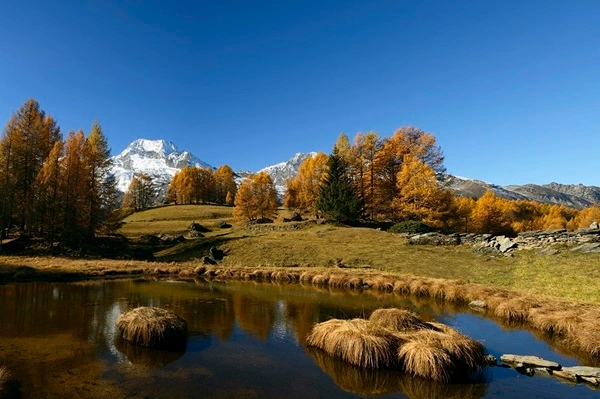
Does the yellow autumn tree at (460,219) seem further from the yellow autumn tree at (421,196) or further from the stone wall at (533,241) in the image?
the stone wall at (533,241)

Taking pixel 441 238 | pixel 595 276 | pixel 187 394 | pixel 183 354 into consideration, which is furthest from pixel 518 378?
pixel 441 238

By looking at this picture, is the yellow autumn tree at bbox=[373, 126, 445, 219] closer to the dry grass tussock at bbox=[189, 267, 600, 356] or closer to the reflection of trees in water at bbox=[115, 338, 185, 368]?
the dry grass tussock at bbox=[189, 267, 600, 356]

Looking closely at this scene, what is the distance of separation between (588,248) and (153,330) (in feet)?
125

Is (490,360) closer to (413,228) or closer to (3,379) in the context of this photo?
(3,379)

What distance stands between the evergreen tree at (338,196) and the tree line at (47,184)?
3634 cm

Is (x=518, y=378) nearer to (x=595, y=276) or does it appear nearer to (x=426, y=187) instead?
(x=595, y=276)

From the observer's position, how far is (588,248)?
32.9 meters

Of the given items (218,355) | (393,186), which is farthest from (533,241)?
(218,355)

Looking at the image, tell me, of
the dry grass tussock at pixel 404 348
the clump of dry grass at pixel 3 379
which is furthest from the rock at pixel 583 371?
the clump of dry grass at pixel 3 379

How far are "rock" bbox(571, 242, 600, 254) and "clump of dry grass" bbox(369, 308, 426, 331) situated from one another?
26.1m

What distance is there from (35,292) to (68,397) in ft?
68.8

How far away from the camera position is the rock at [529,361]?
13453 mm

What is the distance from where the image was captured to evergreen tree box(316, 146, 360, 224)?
202 ft

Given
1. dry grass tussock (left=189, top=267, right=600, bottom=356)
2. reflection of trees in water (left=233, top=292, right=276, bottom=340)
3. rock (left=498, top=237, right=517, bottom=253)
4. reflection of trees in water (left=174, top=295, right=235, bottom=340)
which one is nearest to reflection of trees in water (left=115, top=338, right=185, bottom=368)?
reflection of trees in water (left=174, top=295, right=235, bottom=340)
